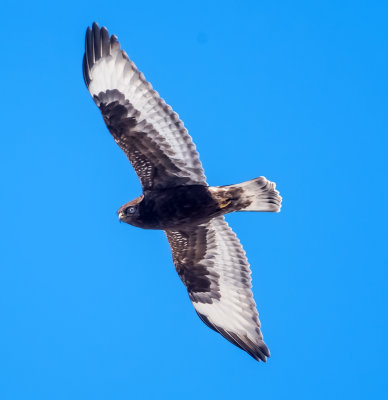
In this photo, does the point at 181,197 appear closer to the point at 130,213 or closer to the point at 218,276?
the point at 130,213

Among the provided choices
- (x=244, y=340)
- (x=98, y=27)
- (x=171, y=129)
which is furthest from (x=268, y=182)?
(x=98, y=27)

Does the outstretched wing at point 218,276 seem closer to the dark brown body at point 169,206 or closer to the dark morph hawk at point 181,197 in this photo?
the dark morph hawk at point 181,197

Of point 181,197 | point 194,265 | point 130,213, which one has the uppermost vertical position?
point 181,197

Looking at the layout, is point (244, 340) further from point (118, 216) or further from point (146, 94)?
point (146, 94)

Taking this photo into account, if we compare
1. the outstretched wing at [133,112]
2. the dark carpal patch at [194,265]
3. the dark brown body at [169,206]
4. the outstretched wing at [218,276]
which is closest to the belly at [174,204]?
the dark brown body at [169,206]

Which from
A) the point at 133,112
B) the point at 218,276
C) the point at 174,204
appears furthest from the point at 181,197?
the point at 218,276
